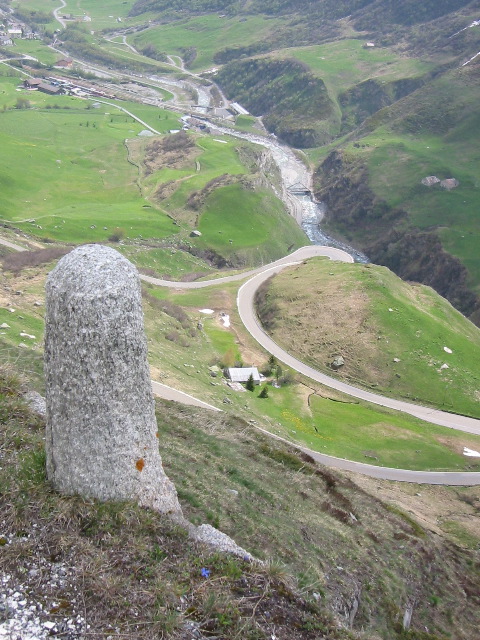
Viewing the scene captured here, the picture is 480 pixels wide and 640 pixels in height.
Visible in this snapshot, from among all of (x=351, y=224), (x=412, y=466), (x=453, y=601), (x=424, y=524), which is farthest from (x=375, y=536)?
(x=351, y=224)

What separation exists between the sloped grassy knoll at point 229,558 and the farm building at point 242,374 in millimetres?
24038

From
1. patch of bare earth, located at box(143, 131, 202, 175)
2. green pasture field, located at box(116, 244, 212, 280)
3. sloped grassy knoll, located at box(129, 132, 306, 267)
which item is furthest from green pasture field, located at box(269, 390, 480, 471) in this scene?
patch of bare earth, located at box(143, 131, 202, 175)

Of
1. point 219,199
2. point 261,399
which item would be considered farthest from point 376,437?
point 219,199

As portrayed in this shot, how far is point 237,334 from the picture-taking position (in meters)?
77.4

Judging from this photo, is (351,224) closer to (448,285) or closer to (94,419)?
(448,285)

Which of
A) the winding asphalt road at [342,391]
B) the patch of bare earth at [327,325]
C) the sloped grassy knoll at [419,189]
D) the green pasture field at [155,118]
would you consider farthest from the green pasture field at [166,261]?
the green pasture field at [155,118]

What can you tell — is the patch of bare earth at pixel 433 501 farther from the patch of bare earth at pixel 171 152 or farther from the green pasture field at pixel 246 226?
the patch of bare earth at pixel 171 152

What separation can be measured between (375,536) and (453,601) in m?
4.57

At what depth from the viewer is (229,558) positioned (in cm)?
1397

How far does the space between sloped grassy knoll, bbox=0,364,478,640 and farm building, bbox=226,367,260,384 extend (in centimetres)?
2404

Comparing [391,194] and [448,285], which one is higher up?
[391,194]

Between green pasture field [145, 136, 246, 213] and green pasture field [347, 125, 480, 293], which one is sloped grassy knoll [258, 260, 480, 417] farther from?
green pasture field [347, 125, 480, 293]

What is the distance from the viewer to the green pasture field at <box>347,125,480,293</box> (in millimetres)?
137000

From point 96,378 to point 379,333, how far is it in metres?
68.8
